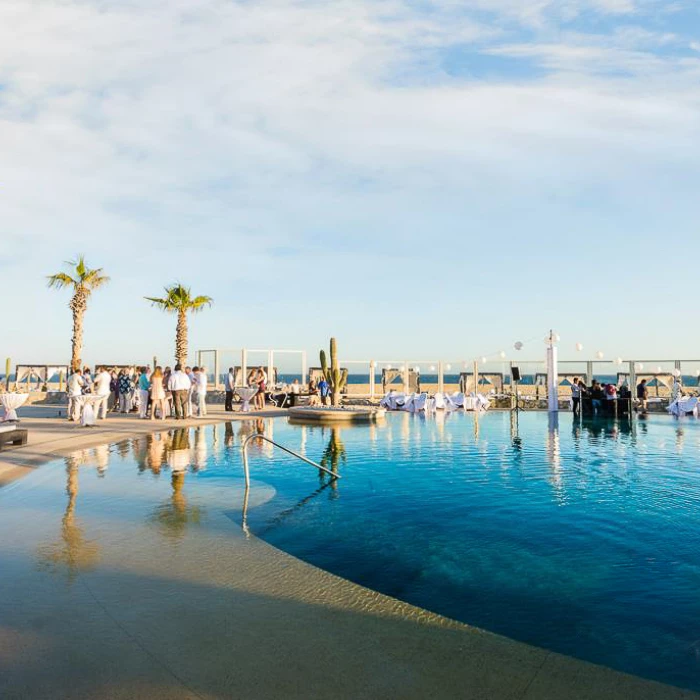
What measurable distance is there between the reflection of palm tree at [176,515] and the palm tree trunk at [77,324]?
2044 cm

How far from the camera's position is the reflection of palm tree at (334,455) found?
9328mm

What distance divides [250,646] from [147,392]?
15176 mm

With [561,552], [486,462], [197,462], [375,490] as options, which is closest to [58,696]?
[561,552]

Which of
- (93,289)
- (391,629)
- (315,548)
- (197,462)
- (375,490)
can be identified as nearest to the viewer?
(391,629)

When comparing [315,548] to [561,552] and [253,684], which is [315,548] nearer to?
[561,552]

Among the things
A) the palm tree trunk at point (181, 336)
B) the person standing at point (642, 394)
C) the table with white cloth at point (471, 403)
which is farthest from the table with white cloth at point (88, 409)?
the person standing at point (642, 394)

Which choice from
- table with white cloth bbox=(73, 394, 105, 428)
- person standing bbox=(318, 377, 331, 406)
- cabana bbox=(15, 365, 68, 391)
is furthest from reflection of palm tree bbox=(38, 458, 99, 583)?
cabana bbox=(15, 365, 68, 391)

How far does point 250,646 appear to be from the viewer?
299 centimetres

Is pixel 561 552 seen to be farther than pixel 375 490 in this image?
No

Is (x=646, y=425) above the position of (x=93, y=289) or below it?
below

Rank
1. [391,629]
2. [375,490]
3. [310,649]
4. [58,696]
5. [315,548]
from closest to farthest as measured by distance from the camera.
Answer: [58,696] < [310,649] < [391,629] < [315,548] < [375,490]

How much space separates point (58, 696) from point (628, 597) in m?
3.64

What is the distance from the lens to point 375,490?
297 inches

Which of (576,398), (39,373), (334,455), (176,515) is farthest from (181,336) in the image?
(176,515)
